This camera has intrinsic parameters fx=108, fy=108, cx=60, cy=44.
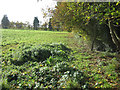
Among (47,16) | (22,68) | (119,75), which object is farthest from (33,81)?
(47,16)

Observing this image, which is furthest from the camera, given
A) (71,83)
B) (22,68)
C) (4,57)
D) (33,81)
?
(4,57)

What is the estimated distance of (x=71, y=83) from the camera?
340 centimetres

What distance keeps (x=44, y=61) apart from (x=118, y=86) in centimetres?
318

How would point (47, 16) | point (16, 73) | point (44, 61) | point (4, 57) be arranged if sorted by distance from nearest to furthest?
point (16, 73)
point (44, 61)
point (4, 57)
point (47, 16)

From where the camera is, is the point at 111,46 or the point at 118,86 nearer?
the point at 118,86

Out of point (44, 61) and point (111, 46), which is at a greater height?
point (111, 46)

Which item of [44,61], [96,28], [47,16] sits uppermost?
[47,16]

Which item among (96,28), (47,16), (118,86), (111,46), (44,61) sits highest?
(47,16)

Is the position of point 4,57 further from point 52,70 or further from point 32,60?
point 52,70

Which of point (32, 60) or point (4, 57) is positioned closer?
point (32, 60)

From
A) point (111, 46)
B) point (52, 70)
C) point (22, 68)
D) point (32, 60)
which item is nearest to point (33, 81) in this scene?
point (52, 70)

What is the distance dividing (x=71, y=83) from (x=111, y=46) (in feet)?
17.4

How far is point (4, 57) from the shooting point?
589cm

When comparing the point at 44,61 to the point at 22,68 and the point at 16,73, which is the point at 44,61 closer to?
the point at 22,68
